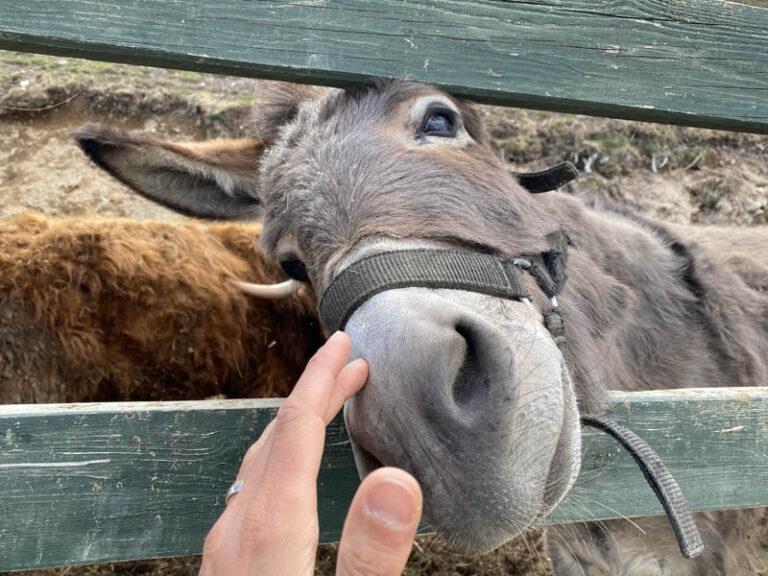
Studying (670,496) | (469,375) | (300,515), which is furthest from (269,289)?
(300,515)

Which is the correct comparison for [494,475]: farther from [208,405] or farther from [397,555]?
[208,405]

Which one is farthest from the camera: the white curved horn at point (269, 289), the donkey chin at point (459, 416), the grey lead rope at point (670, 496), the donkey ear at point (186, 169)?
the white curved horn at point (269, 289)

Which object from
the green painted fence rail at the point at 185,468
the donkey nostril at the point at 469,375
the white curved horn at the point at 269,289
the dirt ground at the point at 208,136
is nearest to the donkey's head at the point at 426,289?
the donkey nostril at the point at 469,375

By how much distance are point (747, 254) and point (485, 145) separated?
183 cm

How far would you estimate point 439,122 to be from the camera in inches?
77.7

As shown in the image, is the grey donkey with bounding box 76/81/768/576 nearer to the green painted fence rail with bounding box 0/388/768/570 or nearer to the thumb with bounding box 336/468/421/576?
the green painted fence rail with bounding box 0/388/768/570

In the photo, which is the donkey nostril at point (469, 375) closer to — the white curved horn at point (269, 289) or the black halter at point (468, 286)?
the black halter at point (468, 286)

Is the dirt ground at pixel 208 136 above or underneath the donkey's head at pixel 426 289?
underneath

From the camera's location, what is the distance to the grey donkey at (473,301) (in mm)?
1229

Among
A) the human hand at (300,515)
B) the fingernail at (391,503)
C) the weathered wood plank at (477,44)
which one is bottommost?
the human hand at (300,515)

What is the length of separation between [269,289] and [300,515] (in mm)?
2771

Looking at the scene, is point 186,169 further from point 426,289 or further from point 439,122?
point 426,289

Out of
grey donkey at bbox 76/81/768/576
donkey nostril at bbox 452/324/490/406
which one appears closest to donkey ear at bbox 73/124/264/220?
grey donkey at bbox 76/81/768/576

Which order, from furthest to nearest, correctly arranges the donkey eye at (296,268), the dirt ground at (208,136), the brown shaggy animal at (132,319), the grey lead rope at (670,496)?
the dirt ground at (208,136)
the brown shaggy animal at (132,319)
the donkey eye at (296,268)
the grey lead rope at (670,496)
